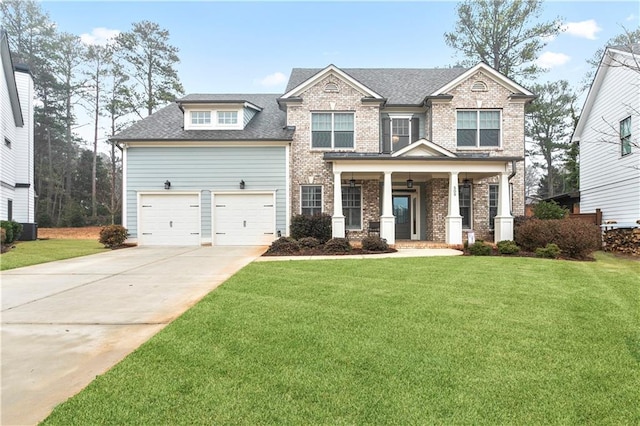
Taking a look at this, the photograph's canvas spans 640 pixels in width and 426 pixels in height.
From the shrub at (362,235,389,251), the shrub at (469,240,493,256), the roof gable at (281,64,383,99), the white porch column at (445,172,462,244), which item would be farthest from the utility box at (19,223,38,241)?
the shrub at (469,240,493,256)

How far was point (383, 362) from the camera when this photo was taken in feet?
10.1

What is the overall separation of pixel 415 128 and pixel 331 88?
14.3 feet

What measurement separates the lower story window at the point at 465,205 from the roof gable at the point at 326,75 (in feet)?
18.4

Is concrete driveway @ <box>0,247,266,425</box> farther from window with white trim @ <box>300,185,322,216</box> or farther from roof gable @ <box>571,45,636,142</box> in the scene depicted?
roof gable @ <box>571,45,636,142</box>

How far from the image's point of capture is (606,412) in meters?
2.32

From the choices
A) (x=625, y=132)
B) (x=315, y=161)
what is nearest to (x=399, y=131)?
(x=315, y=161)

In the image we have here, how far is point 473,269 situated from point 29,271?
10724mm

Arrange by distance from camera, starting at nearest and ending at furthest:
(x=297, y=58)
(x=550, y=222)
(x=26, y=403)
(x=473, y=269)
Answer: (x=26, y=403), (x=473, y=269), (x=550, y=222), (x=297, y=58)

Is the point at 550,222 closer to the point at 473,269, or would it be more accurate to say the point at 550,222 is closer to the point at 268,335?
the point at 473,269

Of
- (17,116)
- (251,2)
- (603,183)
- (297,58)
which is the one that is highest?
(297,58)

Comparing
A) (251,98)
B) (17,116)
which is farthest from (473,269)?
(17,116)

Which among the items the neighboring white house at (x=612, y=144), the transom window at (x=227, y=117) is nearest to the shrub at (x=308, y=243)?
the transom window at (x=227, y=117)

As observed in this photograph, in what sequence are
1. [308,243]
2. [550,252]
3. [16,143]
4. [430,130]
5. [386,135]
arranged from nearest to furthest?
[550,252] < [308,243] < [430,130] < [386,135] < [16,143]

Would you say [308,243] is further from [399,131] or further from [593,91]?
[593,91]
